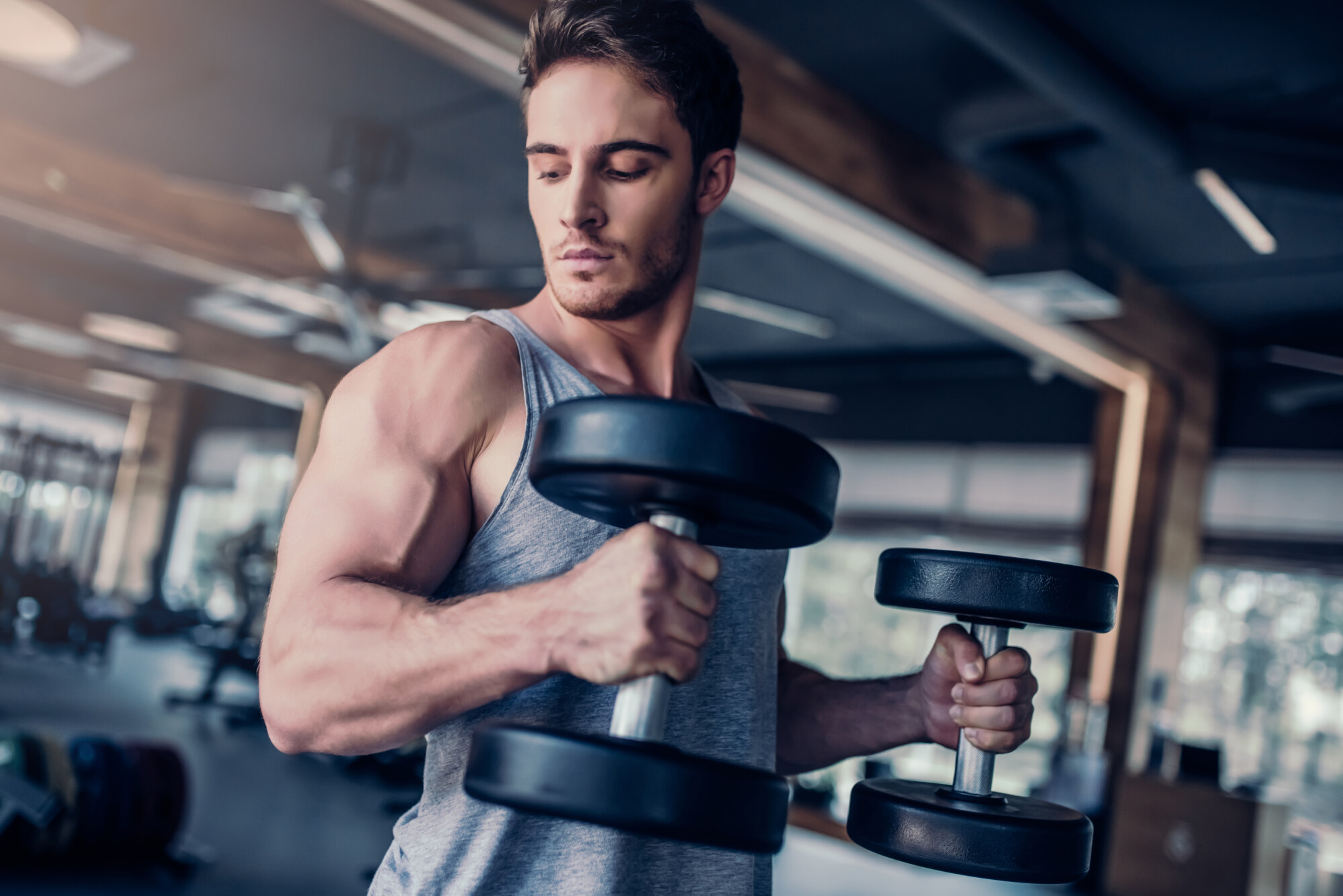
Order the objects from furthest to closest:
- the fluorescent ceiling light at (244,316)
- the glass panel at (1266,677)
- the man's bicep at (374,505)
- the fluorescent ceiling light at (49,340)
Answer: the glass panel at (1266,677), the fluorescent ceiling light at (244,316), the fluorescent ceiling light at (49,340), the man's bicep at (374,505)

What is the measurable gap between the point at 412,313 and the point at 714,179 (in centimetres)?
370

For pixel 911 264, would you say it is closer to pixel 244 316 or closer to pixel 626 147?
pixel 244 316

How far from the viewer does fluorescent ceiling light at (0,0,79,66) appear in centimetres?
269

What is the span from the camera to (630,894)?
917 millimetres

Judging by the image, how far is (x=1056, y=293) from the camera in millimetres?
4160

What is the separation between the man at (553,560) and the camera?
73cm

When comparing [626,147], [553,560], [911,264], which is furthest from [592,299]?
[911,264]

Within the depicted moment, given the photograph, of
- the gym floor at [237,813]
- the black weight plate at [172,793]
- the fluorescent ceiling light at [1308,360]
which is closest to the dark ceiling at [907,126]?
the fluorescent ceiling light at [1308,360]

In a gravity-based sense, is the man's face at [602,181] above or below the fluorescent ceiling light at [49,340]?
below

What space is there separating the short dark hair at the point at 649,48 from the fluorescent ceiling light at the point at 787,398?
4928 mm

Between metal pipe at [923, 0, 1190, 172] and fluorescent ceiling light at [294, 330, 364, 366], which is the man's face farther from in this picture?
fluorescent ceiling light at [294, 330, 364, 366]

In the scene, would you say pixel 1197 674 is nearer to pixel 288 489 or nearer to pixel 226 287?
pixel 288 489

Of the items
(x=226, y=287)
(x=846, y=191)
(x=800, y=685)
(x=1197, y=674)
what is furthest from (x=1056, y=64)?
(x=1197, y=674)

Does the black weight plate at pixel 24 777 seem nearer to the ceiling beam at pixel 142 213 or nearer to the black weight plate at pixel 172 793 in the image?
the black weight plate at pixel 172 793
